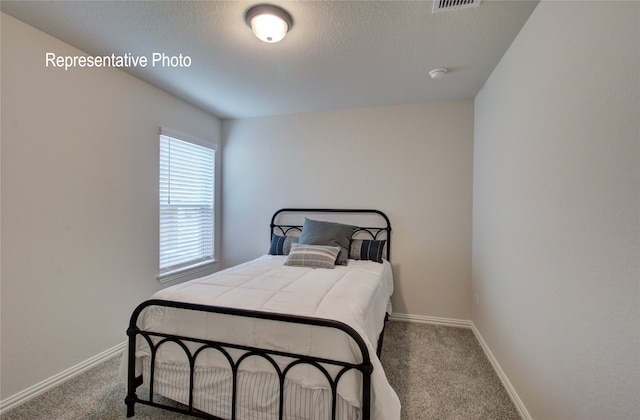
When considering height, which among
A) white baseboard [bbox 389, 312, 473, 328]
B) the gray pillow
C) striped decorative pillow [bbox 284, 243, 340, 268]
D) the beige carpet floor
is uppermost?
the gray pillow

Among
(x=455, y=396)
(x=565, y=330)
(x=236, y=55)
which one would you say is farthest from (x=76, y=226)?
(x=565, y=330)

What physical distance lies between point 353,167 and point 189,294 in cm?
227

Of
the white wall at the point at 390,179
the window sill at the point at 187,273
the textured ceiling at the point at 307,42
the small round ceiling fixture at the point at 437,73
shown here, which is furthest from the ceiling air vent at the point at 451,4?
the window sill at the point at 187,273

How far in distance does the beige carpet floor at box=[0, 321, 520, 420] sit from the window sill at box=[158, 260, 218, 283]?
2.58 feet

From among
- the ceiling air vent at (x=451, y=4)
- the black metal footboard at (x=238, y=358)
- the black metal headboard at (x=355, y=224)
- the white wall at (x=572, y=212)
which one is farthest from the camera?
the black metal headboard at (x=355, y=224)

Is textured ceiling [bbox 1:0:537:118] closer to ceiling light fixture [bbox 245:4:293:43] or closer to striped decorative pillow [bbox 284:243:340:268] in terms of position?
ceiling light fixture [bbox 245:4:293:43]

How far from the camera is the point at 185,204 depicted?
322 centimetres

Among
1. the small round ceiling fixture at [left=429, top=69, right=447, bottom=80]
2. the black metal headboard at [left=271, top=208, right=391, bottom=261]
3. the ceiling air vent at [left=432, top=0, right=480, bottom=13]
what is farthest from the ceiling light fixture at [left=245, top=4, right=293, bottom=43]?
the black metal headboard at [left=271, top=208, right=391, bottom=261]

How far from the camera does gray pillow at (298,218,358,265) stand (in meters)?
2.91

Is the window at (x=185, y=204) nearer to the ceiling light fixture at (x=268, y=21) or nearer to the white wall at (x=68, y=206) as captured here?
the white wall at (x=68, y=206)

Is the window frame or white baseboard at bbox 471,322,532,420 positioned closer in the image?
white baseboard at bbox 471,322,532,420

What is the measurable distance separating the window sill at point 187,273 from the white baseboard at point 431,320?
2.31 metres

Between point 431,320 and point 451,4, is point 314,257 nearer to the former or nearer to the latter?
point 431,320

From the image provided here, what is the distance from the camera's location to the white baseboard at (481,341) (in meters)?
1.74
